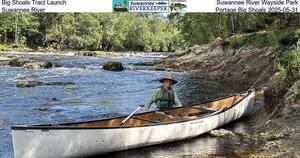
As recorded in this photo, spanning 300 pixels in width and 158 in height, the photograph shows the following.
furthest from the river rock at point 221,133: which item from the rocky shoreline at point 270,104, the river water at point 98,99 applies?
the river water at point 98,99

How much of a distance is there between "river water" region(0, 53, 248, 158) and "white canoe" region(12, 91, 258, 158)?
0.31 metres

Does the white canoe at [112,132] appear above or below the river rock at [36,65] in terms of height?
above

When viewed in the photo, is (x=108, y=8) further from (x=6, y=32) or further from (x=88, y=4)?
(x=6, y=32)

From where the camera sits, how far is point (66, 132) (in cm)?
1001

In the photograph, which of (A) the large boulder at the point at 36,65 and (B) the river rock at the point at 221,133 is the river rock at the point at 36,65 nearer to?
(A) the large boulder at the point at 36,65

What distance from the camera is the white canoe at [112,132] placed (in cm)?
→ 963

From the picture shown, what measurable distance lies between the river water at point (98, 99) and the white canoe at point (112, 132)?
31 cm

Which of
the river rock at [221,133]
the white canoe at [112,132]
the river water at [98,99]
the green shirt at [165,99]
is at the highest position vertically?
the green shirt at [165,99]

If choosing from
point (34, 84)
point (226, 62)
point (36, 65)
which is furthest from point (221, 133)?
point (36, 65)

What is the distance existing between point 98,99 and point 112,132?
9.59m

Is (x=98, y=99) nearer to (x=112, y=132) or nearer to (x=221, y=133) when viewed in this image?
(x=221, y=133)

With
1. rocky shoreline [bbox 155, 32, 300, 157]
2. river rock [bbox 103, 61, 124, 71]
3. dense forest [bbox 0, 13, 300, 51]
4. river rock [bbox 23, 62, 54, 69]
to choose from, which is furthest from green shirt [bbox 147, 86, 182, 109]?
dense forest [bbox 0, 13, 300, 51]

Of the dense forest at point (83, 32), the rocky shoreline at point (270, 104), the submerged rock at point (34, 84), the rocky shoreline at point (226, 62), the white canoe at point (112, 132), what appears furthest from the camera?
the dense forest at point (83, 32)

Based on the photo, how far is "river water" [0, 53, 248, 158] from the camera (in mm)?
11922
